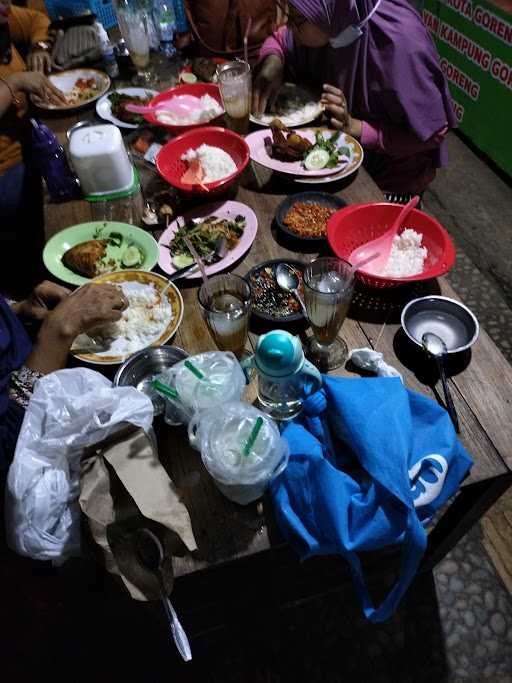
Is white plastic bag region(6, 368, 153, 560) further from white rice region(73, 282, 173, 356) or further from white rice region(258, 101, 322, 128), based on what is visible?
white rice region(258, 101, 322, 128)

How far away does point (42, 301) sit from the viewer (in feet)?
6.64

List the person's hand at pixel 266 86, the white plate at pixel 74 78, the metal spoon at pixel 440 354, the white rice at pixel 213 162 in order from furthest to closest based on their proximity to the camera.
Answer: the white plate at pixel 74 78 → the person's hand at pixel 266 86 → the white rice at pixel 213 162 → the metal spoon at pixel 440 354

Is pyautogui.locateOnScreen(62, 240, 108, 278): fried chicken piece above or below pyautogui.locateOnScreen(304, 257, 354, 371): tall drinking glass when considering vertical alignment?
below

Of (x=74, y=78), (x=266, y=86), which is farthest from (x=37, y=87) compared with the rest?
(x=266, y=86)

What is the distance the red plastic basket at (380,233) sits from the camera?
177 centimetres

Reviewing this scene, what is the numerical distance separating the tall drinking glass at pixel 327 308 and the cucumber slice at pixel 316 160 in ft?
2.90

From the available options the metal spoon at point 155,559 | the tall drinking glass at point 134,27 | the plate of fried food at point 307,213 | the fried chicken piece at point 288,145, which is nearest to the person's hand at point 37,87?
the tall drinking glass at point 134,27

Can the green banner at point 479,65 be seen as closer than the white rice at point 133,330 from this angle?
No

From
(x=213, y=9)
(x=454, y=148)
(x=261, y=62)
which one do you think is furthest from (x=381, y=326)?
(x=454, y=148)

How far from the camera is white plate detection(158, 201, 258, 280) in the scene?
1.97 meters

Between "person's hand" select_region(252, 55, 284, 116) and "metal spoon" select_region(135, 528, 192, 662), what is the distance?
93.0 inches

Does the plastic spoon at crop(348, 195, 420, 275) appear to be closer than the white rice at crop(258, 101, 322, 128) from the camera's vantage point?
Yes

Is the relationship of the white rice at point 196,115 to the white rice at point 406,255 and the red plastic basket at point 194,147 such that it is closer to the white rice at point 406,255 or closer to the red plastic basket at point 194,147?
the red plastic basket at point 194,147

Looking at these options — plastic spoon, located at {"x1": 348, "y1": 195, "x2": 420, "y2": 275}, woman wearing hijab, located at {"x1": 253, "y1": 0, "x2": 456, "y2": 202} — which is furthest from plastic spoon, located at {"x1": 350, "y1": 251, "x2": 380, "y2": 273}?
woman wearing hijab, located at {"x1": 253, "y1": 0, "x2": 456, "y2": 202}
